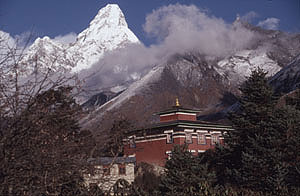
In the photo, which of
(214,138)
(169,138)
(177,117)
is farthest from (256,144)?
(214,138)

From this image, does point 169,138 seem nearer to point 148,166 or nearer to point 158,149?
point 158,149

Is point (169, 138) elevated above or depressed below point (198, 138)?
below

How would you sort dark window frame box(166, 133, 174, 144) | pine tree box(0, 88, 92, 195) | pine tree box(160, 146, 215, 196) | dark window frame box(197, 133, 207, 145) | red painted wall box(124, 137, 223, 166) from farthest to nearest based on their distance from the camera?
dark window frame box(197, 133, 207, 145)
dark window frame box(166, 133, 174, 144)
red painted wall box(124, 137, 223, 166)
pine tree box(160, 146, 215, 196)
pine tree box(0, 88, 92, 195)

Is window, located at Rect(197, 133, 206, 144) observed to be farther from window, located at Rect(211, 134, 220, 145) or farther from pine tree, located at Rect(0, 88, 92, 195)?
pine tree, located at Rect(0, 88, 92, 195)

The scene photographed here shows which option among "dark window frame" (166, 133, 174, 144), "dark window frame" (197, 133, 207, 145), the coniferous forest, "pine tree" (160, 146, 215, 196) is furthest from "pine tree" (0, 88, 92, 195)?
"dark window frame" (197, 133, 207, 145)

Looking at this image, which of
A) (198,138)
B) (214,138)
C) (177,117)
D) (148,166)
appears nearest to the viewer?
(148,166)

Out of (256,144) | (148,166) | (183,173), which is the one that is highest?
(148,166)

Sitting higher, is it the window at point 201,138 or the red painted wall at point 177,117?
the red painted wall at point 177,117

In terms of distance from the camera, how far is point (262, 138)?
21.8 meters

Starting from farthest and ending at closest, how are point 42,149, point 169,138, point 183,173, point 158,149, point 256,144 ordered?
1. point 158,149
2. point 169,138
3. point 256,144
4. point 183,173
5. point 42,149

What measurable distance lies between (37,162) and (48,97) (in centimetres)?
90

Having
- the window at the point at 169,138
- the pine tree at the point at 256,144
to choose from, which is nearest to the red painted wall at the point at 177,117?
the window at the point at 169,138

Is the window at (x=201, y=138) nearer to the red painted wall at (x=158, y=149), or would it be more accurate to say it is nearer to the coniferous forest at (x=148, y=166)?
the red painted wall at (x=158, y=149)

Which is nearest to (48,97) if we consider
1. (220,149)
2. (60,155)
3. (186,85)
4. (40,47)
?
(60,155)
